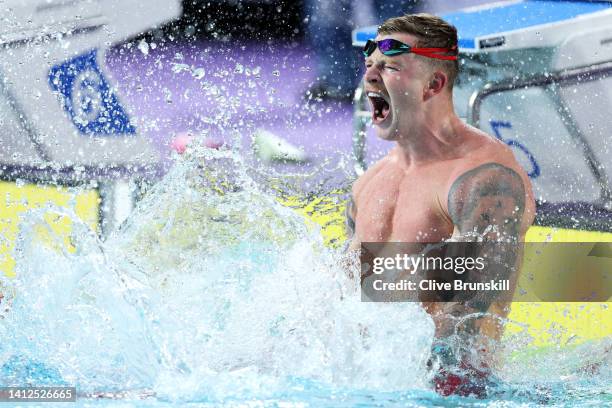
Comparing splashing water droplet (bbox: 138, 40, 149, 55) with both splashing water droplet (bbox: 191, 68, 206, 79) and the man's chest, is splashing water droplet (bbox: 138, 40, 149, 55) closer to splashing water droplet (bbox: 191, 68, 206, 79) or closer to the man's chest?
splashing water droplet (bbox: 191, 68, 206, 79)

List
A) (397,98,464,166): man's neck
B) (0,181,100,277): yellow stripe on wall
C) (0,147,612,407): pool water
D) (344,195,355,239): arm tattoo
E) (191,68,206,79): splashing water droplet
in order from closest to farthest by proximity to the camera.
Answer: (0,147,612,407): pool water → (397,98,464,166): man's neck → (344,195,355,239): arm tattoo → (0,181,100,277): yellow stripe on wall → (191,68,206,79): splashing water droplet

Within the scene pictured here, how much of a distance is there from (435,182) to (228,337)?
1.31 ft

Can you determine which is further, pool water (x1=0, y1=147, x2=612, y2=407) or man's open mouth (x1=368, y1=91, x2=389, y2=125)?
man's open mouth (x1=368, y1=91, x2=389, y2=125)

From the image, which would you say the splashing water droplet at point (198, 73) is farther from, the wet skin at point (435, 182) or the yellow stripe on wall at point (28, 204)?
the wet skin at point (435, 182)

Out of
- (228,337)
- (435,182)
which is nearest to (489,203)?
(435,182)

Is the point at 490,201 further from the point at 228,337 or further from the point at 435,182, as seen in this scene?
the point at 228,337

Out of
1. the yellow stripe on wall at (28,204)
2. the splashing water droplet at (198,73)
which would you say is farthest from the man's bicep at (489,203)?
the splashing water droplet at (198,73)

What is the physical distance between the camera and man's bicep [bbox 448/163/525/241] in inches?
45.6

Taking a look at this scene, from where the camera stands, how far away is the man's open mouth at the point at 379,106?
4.39 ft

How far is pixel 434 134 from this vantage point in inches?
51.3

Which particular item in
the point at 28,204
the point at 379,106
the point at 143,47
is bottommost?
the point at 28,204

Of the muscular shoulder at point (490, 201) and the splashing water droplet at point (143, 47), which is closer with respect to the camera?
the muscular shoulder at point (490, 201)

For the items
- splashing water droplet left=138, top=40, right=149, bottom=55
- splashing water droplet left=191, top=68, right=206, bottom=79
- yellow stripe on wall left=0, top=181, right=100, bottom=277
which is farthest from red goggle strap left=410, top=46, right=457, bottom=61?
splashing water droplet left=138, top=40, right=149, bottom=55

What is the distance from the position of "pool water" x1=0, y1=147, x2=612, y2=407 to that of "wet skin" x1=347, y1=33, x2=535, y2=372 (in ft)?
0.26
